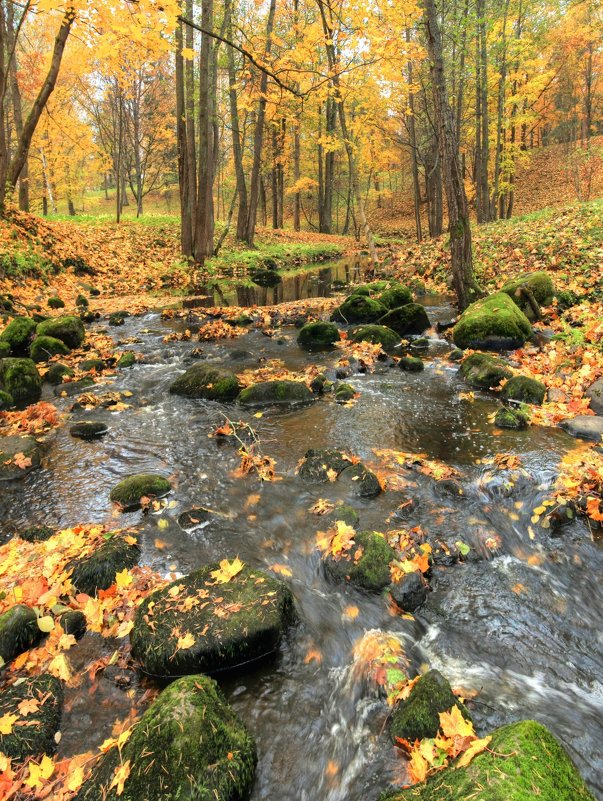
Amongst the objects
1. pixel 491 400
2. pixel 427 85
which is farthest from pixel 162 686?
pixel 427 85

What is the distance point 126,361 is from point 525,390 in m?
7.14

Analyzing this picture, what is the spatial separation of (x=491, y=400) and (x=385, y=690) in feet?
16.9

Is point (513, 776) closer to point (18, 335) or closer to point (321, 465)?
point (321, 465)

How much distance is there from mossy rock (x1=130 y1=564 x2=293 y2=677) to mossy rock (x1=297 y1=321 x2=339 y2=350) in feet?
24.1

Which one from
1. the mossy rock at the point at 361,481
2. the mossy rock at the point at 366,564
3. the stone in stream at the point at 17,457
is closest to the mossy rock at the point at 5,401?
the stone in stream at the point at 17,457

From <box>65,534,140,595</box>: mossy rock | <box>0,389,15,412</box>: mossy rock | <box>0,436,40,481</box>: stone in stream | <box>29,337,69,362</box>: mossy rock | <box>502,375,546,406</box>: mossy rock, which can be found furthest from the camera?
<box>29,337,69,362</box>: mossy rock

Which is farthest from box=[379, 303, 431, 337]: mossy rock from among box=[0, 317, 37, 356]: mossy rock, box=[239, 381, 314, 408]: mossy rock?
box=[0, 317, 37, 356]: mossy rock

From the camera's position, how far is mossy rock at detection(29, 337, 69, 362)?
9.62 m

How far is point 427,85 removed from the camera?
20.8m

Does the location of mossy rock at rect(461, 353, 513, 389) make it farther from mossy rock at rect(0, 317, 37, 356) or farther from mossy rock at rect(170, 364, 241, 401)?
mossy rock at rect(0, 317, 37, 356)

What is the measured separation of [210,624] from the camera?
3320mm

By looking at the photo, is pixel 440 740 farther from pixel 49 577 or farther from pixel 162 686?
pixel 49 577

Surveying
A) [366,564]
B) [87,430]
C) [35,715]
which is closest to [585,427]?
[366,564]

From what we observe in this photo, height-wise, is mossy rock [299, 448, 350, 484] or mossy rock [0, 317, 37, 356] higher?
mossy rock [0, 317, 37, 356]
